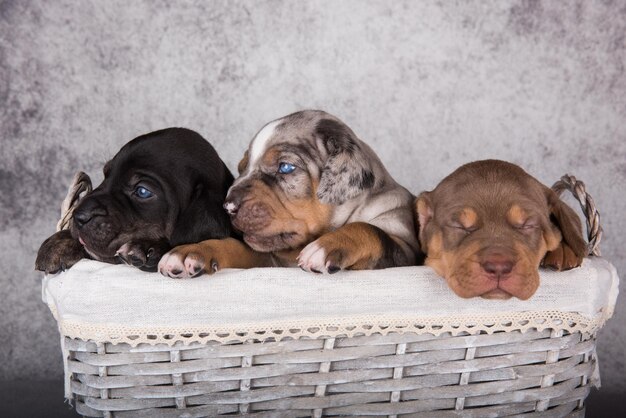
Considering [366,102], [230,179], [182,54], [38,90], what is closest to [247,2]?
[182,54]

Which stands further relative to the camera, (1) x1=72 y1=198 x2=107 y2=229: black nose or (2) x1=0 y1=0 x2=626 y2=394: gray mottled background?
(2) x1=0 y1=0 x2=626 y2=394: gray mottled background

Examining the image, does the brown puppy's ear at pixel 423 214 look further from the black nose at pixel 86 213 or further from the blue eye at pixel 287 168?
the black nose at pixel 86 213

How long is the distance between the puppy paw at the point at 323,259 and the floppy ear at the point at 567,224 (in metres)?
0.96

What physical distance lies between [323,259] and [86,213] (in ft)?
3.59

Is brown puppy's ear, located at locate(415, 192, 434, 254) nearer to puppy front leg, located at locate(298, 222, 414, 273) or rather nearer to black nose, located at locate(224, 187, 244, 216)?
puppy front leg, located at locate(298, 222, 414, 273)

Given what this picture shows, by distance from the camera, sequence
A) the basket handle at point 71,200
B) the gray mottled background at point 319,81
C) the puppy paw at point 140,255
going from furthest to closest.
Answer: the gray mottled background at point 319,81, the basket handle at point 71,200, the puppy paw at point 140,255

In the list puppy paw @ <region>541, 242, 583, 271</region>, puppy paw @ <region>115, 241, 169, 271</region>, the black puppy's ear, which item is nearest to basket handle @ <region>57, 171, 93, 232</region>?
puppy paw @ <region>115, 241, 169, 271</region>

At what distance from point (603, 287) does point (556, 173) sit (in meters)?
2.37

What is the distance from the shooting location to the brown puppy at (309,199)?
12.1ft

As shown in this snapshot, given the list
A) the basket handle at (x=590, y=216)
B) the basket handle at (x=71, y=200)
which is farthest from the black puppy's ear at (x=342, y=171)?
the basket handle at (x=71, y=200)

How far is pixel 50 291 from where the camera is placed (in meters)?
3.38

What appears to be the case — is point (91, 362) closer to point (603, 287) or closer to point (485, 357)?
point (485, 357)

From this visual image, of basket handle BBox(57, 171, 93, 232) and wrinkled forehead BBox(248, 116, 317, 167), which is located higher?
wrinkled forehead BBox(248, 116, 317, 167)

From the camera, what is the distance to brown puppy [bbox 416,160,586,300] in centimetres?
320
